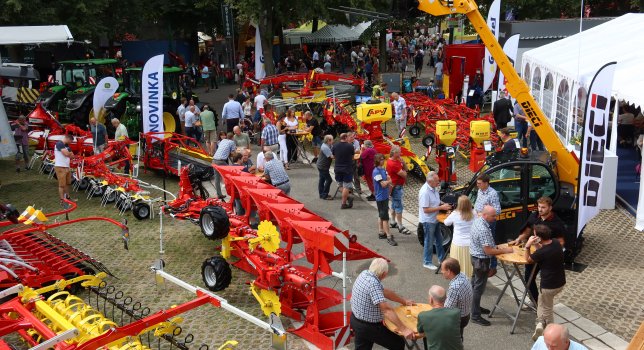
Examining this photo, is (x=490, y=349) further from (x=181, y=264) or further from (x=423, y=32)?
(x=423, y=32)

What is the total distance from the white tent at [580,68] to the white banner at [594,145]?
9.27 ft

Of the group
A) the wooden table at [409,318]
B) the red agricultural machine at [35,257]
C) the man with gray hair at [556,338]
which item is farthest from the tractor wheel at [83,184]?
the man with gray hair at [556,338]

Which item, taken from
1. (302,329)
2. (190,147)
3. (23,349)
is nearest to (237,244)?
(302,329)

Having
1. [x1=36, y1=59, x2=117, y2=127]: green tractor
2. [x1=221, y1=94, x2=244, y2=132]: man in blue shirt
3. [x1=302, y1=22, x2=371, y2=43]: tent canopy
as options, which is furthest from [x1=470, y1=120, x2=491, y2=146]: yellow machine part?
[x1=302, y1=22, x2=371, y2=43]: tent canopy

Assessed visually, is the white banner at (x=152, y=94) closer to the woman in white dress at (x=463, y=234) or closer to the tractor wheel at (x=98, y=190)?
the tractor wheel at (x=98, y=190)

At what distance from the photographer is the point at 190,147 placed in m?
14.4

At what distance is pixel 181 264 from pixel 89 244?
2061 millimetres

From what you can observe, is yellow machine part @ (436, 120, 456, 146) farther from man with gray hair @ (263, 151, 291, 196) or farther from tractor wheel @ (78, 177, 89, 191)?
tractor wheel @ (78, 177, 89, 191)

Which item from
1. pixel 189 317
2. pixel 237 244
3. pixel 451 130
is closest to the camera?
pixel 189 317

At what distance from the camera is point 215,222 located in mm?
8422

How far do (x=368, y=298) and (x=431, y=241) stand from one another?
11.2ft

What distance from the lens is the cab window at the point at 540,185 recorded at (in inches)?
367

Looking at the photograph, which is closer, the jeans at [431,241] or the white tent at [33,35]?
the jeans at [431,241]

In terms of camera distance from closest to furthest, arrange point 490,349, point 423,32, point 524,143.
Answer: point 490,349 → point 524,143 → point 423,32
